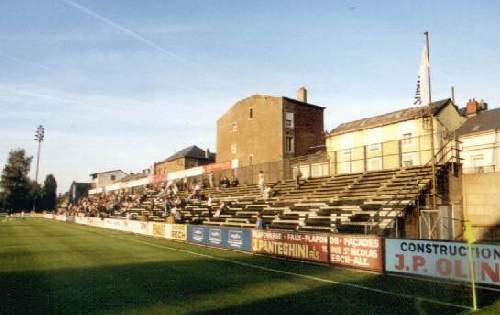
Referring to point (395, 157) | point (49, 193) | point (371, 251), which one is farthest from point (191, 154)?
point (49, 193)

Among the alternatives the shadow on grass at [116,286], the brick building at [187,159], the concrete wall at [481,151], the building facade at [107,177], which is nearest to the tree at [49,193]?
the building facade at [107,177]

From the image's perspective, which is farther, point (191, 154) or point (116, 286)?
point (191, 154)

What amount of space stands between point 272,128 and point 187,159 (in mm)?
34564

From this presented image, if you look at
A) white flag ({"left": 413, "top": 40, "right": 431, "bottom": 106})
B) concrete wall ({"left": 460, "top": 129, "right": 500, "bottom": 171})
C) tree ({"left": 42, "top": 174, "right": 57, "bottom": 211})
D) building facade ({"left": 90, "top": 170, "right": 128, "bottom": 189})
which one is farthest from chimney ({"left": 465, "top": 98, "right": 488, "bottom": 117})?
tree ({"left": 42, "top": 174, "right": 57, "bottom": 211})

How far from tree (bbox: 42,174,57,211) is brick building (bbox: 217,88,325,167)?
9633cm

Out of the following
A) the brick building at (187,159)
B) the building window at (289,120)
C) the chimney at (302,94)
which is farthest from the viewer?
Result: the brick building at (187,159)

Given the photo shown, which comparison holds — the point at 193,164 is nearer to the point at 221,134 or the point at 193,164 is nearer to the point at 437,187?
the point at 221,134

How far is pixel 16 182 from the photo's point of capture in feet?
387

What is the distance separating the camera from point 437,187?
75.3 feet

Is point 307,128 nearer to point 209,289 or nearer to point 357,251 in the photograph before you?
point 357,251

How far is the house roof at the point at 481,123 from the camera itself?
4088 cm

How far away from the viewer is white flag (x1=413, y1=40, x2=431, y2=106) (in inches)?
861

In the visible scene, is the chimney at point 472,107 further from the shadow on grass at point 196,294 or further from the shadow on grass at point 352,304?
the shadow on grass at point 352,304

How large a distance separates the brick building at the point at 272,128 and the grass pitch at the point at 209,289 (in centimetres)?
3538
